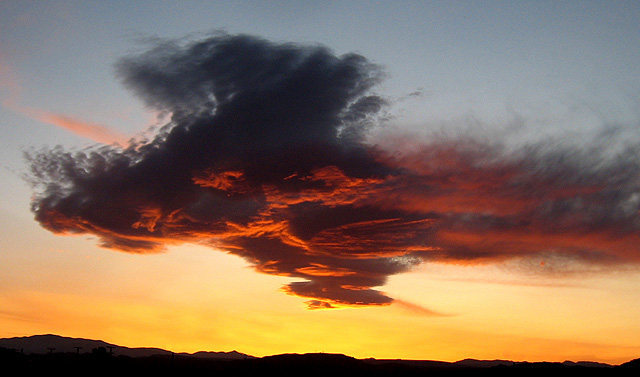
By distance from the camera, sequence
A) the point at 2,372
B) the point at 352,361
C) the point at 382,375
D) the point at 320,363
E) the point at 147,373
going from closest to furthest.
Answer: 1. the point at 2,372
2. the point at 147,373
3. the point at 382,375
4. the point at 320,363
5. the point at 352,361

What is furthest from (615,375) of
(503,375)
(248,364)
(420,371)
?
(248,364)

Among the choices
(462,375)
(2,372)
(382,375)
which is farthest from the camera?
(382,375)

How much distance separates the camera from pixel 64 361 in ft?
300

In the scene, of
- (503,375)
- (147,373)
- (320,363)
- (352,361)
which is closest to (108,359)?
(147,373)

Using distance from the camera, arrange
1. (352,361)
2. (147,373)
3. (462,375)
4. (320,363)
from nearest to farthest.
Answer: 1. (147,373)
2. (462,375)
3. (320,363)
4. (352,361)

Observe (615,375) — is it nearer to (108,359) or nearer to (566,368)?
(566,368)

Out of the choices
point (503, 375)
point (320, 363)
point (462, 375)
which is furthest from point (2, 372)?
point (503, 375)

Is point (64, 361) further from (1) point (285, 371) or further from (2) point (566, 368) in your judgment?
(2) point (566, 368)

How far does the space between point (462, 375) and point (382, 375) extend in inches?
644

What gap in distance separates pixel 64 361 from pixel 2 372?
50.0 feet

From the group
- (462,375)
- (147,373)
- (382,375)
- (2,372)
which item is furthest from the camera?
(382,375)

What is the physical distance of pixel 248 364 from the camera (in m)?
109

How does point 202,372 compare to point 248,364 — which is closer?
point 202,372

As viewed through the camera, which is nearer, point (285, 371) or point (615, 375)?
point (615, 375)
